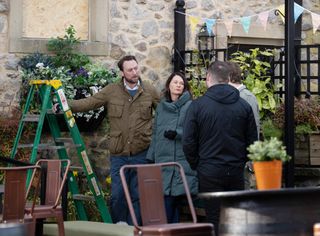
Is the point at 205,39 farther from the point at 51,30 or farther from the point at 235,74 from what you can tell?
the point at 235,74

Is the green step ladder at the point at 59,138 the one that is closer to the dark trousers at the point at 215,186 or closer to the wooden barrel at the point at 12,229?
the dark trousers at the point at 215,186

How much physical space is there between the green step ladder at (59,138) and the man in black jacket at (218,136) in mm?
2506

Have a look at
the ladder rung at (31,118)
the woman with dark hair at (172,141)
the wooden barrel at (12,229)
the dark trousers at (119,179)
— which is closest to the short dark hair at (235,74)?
the woman with dark hair at (172,141)

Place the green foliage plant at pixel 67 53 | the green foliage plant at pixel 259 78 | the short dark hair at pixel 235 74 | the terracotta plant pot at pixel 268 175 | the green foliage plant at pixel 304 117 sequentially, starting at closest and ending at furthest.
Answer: the terracotta plant pot at pixel 268 175, the short dark hair at pixel 235 74, the green foliage plant at pixel 304 117, the green foliage plant at pixel 259 78, the green foliage plant at pixel 67 53

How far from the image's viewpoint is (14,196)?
690 cm

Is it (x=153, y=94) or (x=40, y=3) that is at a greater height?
(x=40, y=3)

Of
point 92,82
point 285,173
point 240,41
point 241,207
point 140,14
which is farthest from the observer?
point 240,41

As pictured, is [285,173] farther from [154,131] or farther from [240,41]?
[240,41]

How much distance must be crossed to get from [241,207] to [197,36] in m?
7.05

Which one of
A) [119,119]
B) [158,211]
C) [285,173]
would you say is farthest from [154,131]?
[158,211]

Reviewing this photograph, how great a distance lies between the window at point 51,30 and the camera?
11328mm

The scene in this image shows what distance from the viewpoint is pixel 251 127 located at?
8055 millimetres

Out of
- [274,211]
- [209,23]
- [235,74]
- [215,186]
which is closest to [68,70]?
[209,23]

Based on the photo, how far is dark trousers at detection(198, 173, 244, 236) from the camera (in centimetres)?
783
